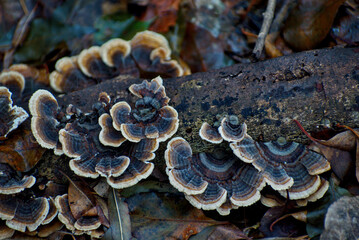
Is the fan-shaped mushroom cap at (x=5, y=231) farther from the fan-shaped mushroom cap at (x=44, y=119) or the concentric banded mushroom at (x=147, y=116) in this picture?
the concentric banded mushroom at (x=147, y=116)

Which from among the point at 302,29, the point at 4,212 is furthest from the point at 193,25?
the point at 4,212

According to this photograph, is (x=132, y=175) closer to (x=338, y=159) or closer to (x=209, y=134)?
(x=209, y=134)

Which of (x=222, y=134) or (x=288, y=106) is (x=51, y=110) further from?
(x=288, y=106)

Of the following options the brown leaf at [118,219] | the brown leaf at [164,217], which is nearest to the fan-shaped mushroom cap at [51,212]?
the brown leaf at [118,219]

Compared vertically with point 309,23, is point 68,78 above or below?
below

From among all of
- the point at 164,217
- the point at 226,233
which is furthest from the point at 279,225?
the point at 164,217

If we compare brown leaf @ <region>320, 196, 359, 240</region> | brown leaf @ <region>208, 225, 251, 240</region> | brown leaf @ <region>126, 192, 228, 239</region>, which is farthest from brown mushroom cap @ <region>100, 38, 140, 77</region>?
brown leaf @ <region>320, 196, 359, 240</region>
